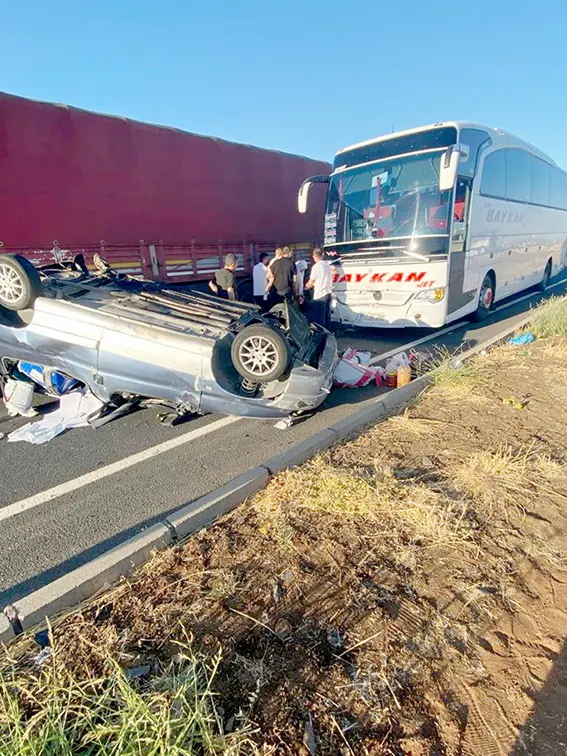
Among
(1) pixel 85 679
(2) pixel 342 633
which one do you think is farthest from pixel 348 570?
(1) pixel 85 679

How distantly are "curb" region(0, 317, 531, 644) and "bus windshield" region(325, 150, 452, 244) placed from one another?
A: 4.53 metres

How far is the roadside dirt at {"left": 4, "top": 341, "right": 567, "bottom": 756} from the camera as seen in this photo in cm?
153

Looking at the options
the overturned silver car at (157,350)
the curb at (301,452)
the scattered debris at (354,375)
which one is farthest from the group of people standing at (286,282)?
the curb at (301,452)

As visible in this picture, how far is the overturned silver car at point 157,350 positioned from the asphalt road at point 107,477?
13.6 inches

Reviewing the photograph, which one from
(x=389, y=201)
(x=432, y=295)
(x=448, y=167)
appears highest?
(x=448, y=167)

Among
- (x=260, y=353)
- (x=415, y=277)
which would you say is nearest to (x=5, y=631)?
(x=260, y=353)

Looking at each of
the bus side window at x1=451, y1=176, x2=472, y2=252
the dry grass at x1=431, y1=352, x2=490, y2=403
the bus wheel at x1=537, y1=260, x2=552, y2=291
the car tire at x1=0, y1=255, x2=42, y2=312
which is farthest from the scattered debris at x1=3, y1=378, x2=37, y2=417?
the bus wheel at x1=537, y1=260, x2=552, y2=291

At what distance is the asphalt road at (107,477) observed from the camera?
8.61 ft

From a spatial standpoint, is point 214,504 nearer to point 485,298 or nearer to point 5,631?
point 5,631

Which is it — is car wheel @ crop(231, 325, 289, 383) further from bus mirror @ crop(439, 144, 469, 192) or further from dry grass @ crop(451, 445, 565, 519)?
bus mirror @ crop(439, 144, 469, 192)

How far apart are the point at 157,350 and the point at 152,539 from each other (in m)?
1.89

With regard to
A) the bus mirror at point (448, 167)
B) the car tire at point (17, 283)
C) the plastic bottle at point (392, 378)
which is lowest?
the plastic bottle at point (392, 378)

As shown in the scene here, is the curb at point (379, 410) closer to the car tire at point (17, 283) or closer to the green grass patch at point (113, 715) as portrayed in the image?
the green grass patch at point (113, 715)

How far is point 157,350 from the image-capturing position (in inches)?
151
